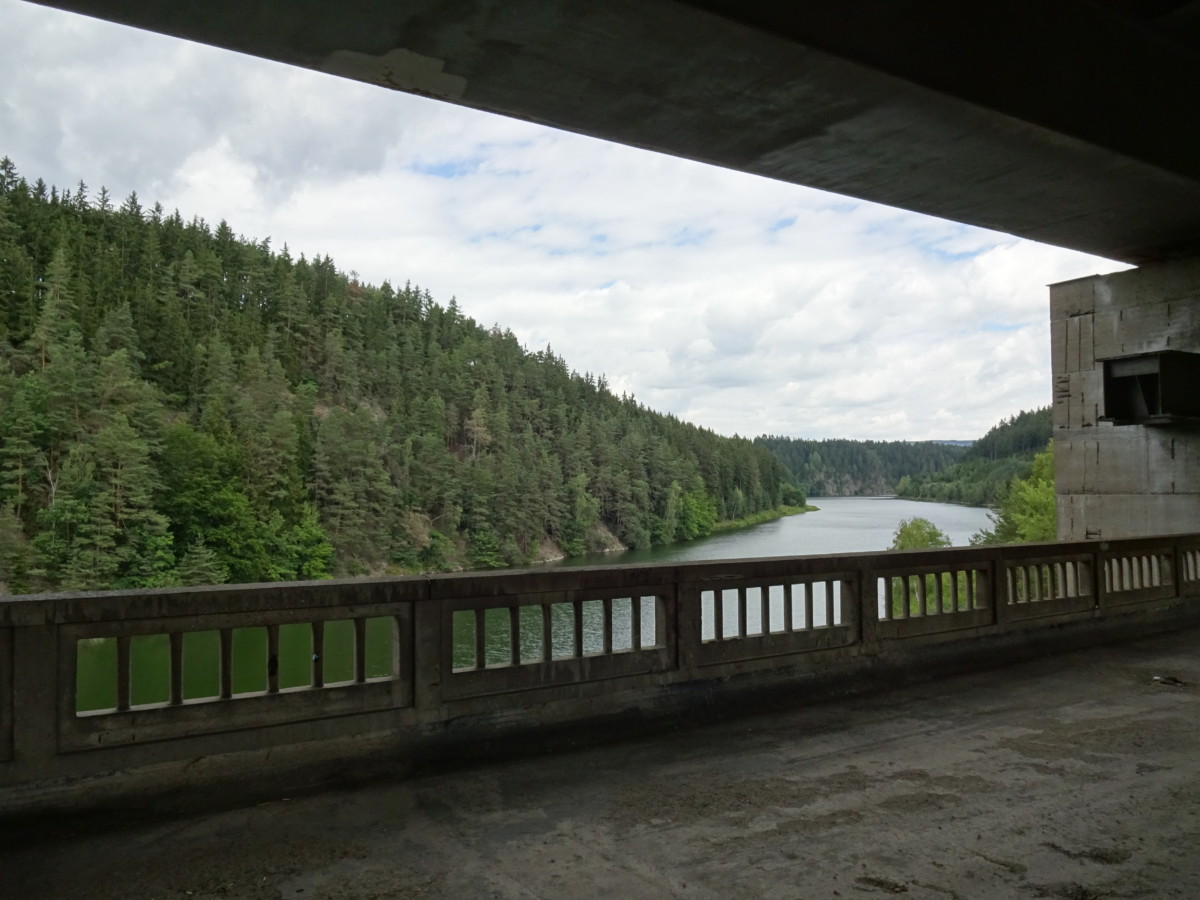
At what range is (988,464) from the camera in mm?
116688

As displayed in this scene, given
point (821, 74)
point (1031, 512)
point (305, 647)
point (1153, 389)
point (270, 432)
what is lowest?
point (305, 647)

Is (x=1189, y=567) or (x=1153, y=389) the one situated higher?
(x=1153, y=389)

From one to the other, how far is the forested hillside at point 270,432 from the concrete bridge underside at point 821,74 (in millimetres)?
52110

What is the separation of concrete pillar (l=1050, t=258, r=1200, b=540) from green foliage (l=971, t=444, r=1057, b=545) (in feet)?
92.0

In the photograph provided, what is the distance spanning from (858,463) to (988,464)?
32238 millimetres

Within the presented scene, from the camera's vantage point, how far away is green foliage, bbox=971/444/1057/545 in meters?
40.7

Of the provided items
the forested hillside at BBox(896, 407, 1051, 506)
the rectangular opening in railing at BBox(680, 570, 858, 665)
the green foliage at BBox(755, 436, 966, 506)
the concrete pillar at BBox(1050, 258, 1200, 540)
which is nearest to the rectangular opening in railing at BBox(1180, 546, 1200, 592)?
the concrete pillar at BBox(1050, 258, 1200, 540)

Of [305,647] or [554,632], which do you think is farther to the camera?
[305,647]

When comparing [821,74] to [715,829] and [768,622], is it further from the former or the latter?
[715,829]

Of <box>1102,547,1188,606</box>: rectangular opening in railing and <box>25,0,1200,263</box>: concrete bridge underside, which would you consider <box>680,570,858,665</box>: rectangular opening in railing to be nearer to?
<box>25,0,1200,263</box>: concrete bridge underside

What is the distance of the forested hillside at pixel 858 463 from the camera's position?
138375 millimetres

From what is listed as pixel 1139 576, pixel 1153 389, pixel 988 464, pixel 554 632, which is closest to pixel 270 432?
pixel 554 632

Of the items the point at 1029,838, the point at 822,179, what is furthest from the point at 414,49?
→ the point at 1029,838

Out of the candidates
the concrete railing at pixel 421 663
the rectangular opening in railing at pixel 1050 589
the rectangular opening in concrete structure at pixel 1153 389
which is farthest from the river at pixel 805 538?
the concrete railing at pixel 421 663
